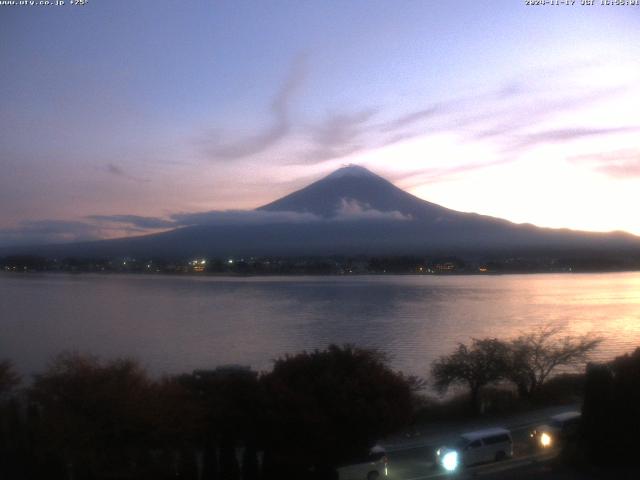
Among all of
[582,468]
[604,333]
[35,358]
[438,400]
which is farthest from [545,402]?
[35,358]

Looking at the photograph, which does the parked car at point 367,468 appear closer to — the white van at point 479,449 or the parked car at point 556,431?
the white van at point 479,449

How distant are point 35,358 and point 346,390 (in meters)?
8.50

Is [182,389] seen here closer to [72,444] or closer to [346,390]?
[72,444]

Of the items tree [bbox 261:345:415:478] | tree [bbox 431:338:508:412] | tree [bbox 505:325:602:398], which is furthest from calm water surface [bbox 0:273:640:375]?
tree [bbox 261:345:415:478]

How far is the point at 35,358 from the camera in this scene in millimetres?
11734

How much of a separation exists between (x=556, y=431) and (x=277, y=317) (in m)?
11.9

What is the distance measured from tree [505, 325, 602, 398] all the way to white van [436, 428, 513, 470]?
2.97m

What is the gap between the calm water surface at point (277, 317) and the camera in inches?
500

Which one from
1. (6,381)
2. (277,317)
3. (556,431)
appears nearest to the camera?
(556,431)

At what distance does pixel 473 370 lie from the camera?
8672 mm

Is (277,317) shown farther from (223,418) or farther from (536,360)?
(223,418)

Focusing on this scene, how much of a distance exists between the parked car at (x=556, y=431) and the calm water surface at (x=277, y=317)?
4540 millimetres

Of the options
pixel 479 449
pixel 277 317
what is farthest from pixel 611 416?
pixel 277 317

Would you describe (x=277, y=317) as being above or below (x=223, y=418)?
below
